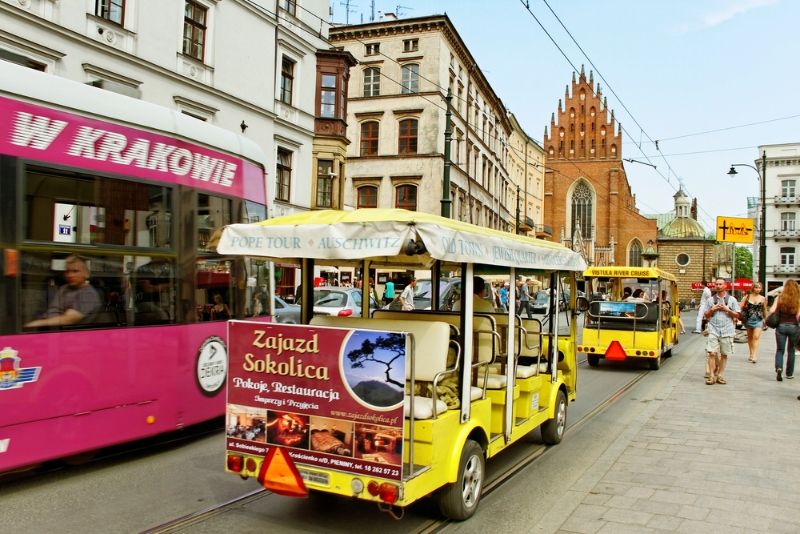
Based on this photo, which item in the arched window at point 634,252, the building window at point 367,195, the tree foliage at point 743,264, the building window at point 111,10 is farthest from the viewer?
the tree foliage at point 743,264

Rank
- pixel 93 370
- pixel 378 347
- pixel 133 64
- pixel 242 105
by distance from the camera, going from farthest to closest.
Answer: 1. pixel 242 105
2. pixel 133 64
3. pixel 93 370
4. pixel 378 347

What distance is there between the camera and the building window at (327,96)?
98.9 feet

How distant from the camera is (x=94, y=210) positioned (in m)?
5.96

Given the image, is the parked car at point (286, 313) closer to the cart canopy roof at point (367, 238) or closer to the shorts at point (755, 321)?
the cart canopy roof at point (367, 238)

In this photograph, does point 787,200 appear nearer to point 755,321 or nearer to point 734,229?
point 734,229

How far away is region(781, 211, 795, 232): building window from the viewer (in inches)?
2694

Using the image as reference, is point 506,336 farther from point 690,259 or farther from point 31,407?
point 690,259

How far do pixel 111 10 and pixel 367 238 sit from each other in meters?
17.5

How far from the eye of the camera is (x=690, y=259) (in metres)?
82.6

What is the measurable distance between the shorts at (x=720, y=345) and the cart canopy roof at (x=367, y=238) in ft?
26.0

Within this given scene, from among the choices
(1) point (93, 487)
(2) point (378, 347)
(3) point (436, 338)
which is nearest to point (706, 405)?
(3) point (436, 338)

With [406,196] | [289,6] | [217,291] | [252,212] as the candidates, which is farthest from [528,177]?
[217,291]

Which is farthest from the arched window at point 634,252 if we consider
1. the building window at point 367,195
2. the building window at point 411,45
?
the building window at point 411,45

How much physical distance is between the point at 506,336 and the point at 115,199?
4.06m
